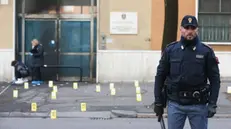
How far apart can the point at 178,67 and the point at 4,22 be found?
42.6ft

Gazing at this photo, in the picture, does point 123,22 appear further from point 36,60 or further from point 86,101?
point 86,101

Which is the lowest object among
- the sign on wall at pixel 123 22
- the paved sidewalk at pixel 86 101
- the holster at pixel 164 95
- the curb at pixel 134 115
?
the curb at pixel 134 115

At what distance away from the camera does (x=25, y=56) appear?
695 inches

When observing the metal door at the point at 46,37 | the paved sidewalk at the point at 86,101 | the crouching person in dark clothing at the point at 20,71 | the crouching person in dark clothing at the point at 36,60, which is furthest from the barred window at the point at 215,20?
the crouching person in dark clothing at the point at 20,71

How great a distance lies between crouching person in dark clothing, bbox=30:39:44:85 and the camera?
1645 centimetres

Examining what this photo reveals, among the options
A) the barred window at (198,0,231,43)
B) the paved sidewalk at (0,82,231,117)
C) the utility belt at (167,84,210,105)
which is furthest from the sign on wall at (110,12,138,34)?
the utility belt at (167,84,210,105)

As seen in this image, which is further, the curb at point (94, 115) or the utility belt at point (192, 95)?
the curb at point (94, 115)

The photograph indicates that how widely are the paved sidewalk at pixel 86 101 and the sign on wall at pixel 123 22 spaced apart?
2.09 metres

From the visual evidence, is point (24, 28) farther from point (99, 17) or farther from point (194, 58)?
point (194, 58)

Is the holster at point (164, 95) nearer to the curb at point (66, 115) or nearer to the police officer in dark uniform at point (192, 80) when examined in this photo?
the police officer in dark uniform at point (192, 80)

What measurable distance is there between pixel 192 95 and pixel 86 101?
8174 mm

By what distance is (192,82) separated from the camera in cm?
511

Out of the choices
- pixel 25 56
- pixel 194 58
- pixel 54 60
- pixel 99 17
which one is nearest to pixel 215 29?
pixel 99 17

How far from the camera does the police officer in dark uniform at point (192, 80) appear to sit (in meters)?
5.11
